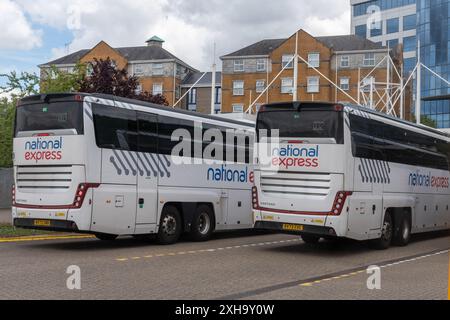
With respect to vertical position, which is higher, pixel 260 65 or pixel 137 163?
pixel 260 65

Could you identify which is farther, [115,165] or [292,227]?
[292,227]

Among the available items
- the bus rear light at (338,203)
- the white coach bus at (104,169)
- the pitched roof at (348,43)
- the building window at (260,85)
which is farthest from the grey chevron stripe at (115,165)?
the building window at (260,85)

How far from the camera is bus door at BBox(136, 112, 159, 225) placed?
15.0 m

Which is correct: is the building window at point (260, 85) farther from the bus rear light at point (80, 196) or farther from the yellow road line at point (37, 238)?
the bus rear light at point (80, 196)

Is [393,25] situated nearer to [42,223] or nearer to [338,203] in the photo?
[338,203]

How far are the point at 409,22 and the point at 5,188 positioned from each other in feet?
288

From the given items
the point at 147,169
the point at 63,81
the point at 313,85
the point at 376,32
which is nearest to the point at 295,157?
the point at 147,169

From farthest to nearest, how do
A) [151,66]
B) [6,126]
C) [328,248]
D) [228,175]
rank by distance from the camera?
[151,66] → [6,126] → [228,175] → [328,248]

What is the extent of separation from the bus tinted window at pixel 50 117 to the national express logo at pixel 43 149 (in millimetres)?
310

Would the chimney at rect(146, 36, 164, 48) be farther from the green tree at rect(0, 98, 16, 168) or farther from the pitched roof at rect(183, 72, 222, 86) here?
the green tree at rect(0, 98, 16, 168)

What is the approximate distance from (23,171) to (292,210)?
629 cm

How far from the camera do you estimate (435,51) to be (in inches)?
3629

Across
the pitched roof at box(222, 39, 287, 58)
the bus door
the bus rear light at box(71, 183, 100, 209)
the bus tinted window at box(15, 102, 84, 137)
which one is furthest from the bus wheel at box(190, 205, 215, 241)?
the pitched roof at box(222, 39, 287, 58)

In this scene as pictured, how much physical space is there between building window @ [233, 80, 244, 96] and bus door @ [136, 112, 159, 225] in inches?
2412
